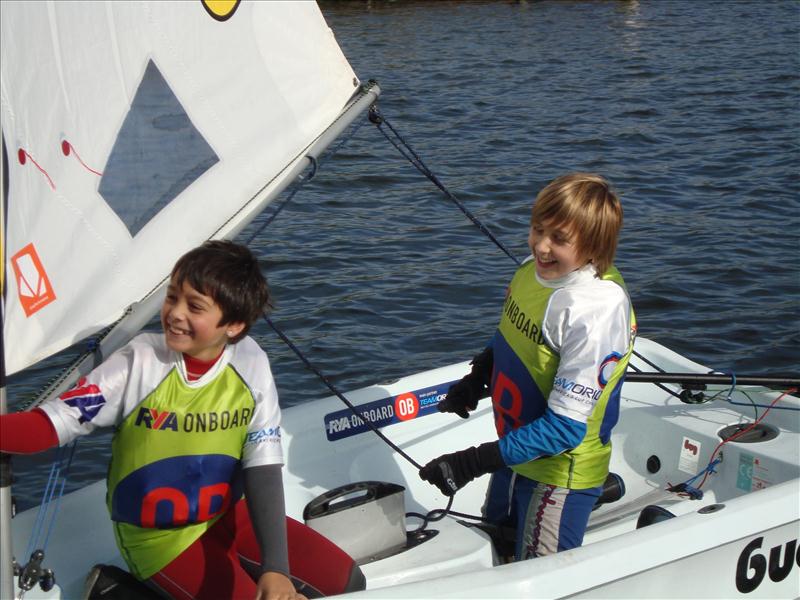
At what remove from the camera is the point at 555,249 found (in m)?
2.54

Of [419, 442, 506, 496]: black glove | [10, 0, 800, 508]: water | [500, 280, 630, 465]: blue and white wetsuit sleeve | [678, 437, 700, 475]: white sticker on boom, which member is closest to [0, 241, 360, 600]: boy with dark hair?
[419, 442, 506, 496]: black glove

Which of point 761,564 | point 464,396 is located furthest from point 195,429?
point 761,564

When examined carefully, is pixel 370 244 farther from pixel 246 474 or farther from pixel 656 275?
pixel 246 474

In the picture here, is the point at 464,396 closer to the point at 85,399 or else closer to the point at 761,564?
the point at 761,564

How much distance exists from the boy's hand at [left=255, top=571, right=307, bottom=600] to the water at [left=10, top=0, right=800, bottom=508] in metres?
2.16

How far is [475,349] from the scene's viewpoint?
18.6 feet

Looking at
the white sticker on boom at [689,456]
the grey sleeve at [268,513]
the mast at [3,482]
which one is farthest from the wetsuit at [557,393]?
the mast at [3,482]

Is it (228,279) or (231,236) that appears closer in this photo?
(228,279)

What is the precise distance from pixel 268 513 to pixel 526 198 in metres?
5.92

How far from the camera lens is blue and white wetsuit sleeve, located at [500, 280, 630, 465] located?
2520 millimetres

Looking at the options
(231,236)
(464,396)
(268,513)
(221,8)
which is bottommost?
(464,396)

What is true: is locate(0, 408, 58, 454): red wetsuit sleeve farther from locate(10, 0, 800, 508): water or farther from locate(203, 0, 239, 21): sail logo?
locate(10, 0, 800, 508): water

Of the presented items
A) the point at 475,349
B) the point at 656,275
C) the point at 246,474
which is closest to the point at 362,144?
the point at 656,275

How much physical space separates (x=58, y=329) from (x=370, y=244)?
4.79 m
